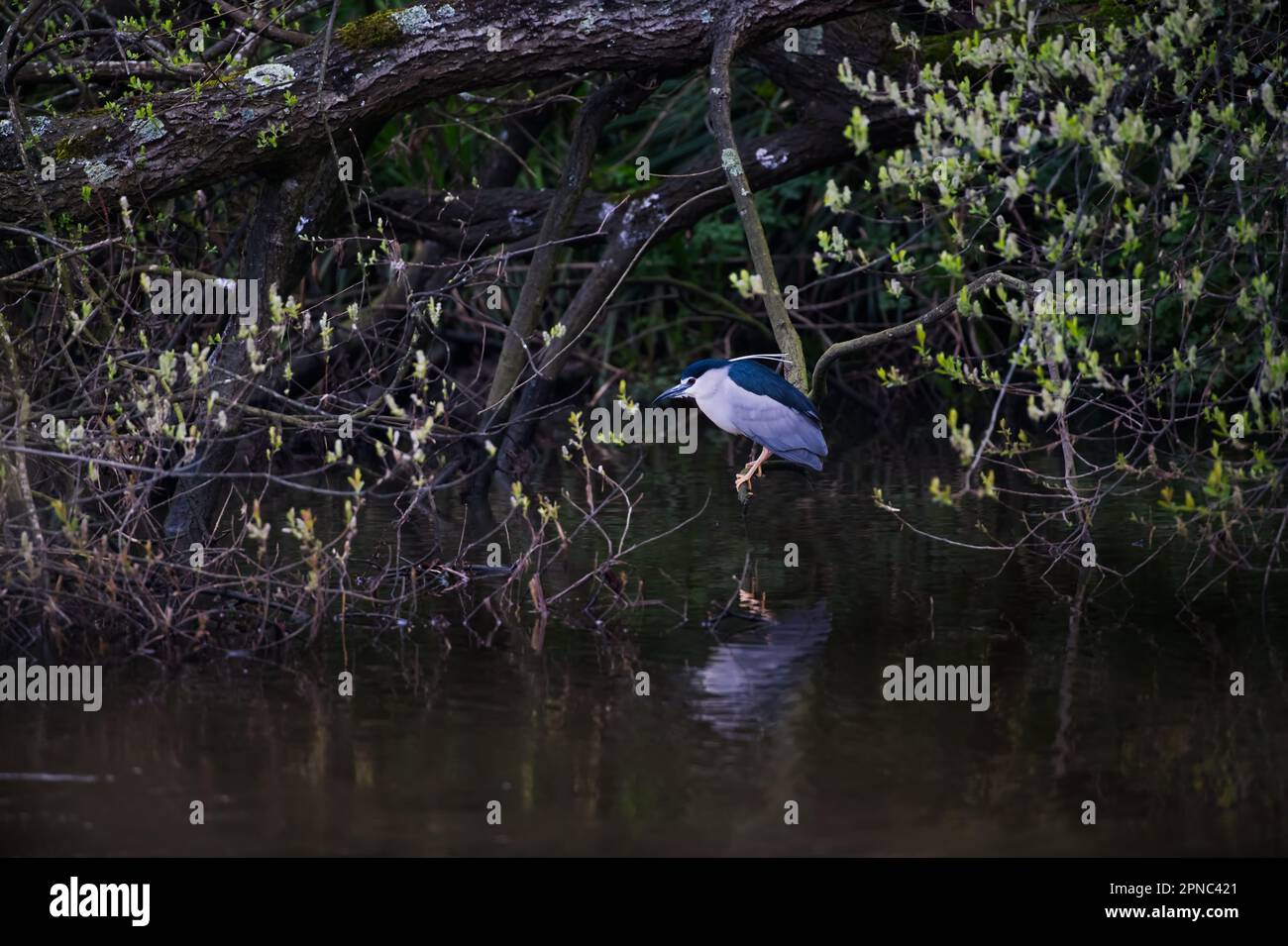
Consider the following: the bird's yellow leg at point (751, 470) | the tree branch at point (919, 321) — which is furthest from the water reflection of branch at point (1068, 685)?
the bird's yellow leg at point (751, 470)

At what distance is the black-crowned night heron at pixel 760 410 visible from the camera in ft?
21.5

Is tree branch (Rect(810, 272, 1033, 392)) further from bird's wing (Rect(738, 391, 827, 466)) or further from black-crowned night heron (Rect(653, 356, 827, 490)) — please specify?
bird's wing (Rect(738, 391, 827, 466))

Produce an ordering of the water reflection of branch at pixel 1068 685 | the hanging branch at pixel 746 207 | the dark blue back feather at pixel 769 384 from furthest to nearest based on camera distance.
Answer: the dark blue back feather at pixel 769 384
the hanging branch at pixel 746 207
the water reflection of branch at pixel 1068 685

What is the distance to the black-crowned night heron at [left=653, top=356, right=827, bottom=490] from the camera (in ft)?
21.5

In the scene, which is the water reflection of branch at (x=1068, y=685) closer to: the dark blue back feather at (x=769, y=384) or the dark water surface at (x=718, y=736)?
the dark water surface at (x=718, y=736)

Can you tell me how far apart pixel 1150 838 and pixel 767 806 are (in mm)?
874

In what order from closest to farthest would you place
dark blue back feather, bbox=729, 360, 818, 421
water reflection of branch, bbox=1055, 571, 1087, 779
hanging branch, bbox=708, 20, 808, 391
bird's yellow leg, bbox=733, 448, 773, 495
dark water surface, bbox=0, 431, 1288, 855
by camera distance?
dark water surface, bbox=0, 431, 1288, 855 < water reflection of branch, bbox=1055, 571, 1087, 779 < hanging branch, bbox=708, 20, 808, 391 < dark blue back feather, bbox=729, 360, 818, 421 < bird's yellow leg, bbox=733, 448, 773, 495

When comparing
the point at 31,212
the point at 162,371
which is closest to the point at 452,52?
the point at 31,212

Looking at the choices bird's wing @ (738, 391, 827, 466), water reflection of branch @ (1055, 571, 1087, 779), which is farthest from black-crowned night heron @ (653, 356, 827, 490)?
water reflection of branch @ (1055, 571, 1087, 779)

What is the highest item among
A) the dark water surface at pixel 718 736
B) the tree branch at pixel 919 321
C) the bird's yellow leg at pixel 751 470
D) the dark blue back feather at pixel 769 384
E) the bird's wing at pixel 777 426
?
the tree branch at pixel 919 321

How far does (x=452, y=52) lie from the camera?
6273 millimetres

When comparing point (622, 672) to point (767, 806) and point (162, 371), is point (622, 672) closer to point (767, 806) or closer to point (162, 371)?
point (767, 806)

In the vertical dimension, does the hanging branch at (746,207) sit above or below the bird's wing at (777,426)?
above

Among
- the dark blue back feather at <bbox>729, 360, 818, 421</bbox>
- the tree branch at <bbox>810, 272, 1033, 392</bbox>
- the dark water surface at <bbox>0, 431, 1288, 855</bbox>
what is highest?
the tree branch at <bbox>810, 272, 1033, 392</bbox>
